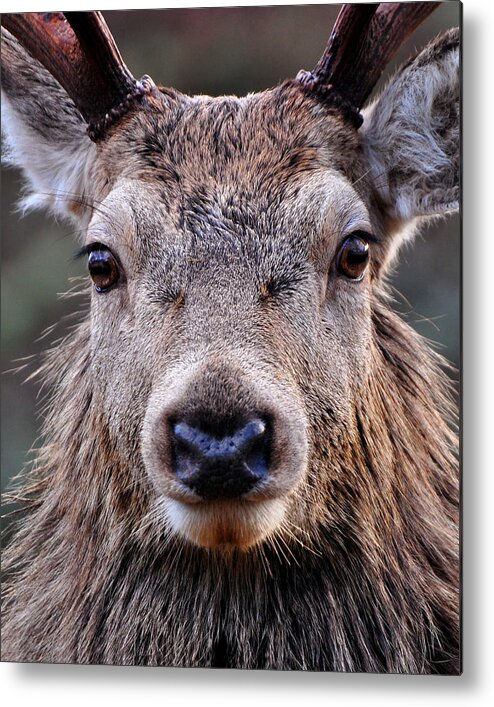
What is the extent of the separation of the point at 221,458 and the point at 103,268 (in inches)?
29.8

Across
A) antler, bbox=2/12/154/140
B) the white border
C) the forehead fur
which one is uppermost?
antler, bbox=2/12/154/140

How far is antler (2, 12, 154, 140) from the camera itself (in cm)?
300

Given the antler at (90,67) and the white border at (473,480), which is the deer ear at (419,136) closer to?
the white border at (473,480)

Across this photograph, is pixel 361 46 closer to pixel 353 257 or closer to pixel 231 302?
pixel 353 257

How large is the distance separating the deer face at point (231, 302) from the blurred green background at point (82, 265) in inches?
8.5

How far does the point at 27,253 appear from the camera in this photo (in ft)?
11.3

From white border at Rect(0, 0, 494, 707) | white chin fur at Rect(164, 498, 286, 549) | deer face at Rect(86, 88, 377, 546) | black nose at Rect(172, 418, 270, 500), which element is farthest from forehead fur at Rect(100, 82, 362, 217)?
white chin fur at Rect(164, 498, 286, 549)

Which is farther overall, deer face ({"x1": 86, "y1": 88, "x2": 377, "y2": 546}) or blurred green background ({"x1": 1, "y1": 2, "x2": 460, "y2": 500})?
blurred green background ({"x1": 1, "y1": 2, "x2": 460, "y2": 500})

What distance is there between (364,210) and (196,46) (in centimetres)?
79

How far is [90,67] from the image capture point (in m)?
3.01

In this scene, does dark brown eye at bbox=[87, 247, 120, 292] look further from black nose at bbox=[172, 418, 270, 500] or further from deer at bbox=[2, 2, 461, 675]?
black nose at bbox=[172, 418, 270, 500]

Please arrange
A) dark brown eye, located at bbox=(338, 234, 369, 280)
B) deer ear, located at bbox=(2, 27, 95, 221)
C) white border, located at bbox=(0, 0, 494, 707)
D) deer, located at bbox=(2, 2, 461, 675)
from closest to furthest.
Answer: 1. deer, located at bbox=(2, 2, 461, 675)
2. dark brown eye, located at bbox=(338, 234, 369, 280)
3. white border, located at bbox=(0, 0, 494, 707)
4. deer ear, located at bbox=(2, 27, 95, 221)

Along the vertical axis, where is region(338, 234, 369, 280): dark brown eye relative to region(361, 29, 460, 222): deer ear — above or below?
below

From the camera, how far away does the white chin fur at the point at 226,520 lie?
8.46ft
